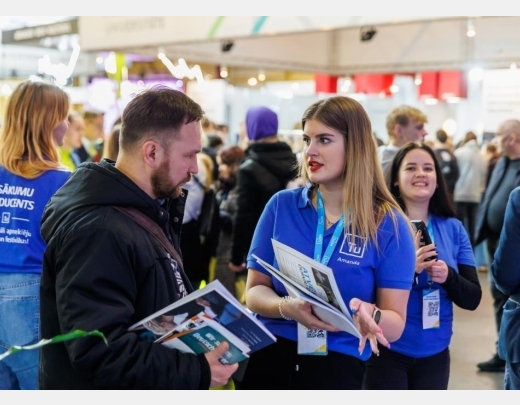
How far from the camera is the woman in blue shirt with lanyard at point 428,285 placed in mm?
2699

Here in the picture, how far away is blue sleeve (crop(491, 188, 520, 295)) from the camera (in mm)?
2496

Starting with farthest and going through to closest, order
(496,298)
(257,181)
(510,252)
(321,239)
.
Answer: (496,298)
(257,181)
(510,252)
(321,239)

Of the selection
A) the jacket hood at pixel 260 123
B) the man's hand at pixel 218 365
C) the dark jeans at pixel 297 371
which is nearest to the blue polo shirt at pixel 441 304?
the dark jeans at pixel 297 371

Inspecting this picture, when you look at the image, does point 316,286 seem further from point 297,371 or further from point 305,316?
point 297,371

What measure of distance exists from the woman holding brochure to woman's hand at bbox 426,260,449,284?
1.70ft

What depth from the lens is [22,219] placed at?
2.72 m

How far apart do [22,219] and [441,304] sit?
5.39ft

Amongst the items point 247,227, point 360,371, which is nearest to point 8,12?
point 247,227

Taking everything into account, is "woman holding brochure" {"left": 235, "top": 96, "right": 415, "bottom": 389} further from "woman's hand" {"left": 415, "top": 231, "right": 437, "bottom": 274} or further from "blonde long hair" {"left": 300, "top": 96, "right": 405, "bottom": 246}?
"woman's hand" {"left": 415, "top": 231, "right": 437, "bottom": 274}

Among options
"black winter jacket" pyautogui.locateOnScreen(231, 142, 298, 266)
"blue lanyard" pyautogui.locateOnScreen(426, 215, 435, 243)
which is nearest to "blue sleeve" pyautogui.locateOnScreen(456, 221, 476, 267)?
"blue lanyard" pyautogui.locateOnScreen(426, 215, 435, 243)

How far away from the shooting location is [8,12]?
393cm

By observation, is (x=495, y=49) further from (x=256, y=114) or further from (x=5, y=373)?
(x=5, y=373)

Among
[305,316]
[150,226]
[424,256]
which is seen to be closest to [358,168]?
[305,316]

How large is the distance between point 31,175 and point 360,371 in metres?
1.41
